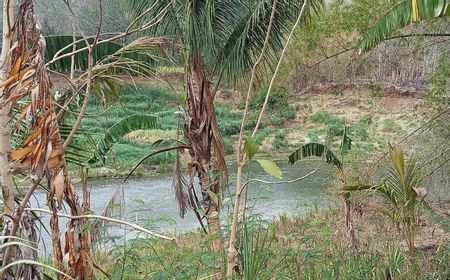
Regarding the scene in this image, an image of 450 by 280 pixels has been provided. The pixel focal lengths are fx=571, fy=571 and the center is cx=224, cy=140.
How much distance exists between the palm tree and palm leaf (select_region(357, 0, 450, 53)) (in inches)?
57.6

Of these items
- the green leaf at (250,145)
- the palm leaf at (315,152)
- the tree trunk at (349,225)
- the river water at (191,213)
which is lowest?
the river water at (191,213)

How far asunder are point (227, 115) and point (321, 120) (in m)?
4.66

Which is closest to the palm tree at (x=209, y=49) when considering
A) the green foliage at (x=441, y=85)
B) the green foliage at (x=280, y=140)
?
the green foliage at (x=441, y=85)

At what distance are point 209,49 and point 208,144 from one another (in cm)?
99

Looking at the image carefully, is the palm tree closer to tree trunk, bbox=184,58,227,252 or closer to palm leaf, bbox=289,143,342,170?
tree trunk, bbox=184,58,227,252

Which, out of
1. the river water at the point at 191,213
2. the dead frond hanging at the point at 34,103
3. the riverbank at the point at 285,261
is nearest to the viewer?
the dead frond hanging at the point at 34,103

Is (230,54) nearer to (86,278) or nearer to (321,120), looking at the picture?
(86,278)

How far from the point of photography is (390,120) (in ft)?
62.7

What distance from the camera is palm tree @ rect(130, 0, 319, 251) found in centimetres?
570

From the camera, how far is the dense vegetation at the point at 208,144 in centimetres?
182

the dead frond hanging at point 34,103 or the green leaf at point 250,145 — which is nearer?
the dead frond hanging at point 34,103

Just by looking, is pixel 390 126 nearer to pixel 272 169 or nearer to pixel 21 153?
pixel 272 169

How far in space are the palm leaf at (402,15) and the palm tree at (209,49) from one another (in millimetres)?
1462

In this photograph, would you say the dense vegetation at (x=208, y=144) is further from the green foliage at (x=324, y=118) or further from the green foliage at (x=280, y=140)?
the green foliage at (x=280, y=140)
